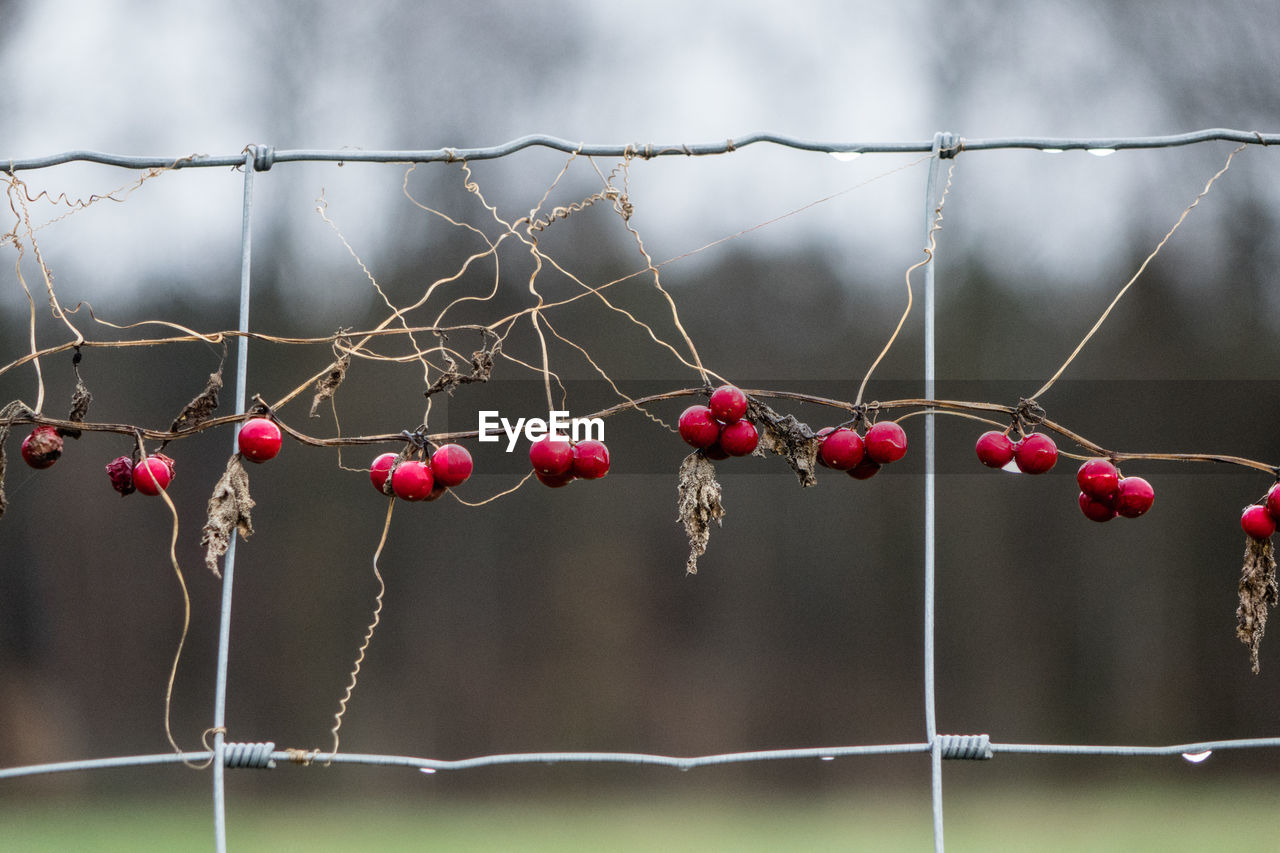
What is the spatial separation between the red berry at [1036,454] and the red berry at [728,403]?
186 mm

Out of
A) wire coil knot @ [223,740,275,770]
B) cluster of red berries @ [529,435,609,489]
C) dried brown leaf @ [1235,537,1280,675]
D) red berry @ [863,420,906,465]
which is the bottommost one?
wire coil knot @ [223,740,275,770]

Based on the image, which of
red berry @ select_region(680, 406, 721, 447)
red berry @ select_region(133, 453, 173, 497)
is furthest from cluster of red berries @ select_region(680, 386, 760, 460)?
red berry @ select_region(133, 453, 173, 497)

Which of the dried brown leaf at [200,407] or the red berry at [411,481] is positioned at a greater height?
the dried brown leaf at [200,407]

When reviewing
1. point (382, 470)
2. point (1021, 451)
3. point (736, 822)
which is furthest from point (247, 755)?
point (736, 822)

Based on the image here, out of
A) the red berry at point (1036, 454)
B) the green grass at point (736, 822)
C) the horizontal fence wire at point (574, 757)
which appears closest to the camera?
the horizontal fence wire at point (574, 757)

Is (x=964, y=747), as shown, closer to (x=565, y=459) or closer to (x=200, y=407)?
(x=565, y=459)

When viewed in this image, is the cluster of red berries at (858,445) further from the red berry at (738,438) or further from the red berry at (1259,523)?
the red berry at (1259,523)

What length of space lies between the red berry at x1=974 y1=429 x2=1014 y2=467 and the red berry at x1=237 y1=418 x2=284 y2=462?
0.44 m

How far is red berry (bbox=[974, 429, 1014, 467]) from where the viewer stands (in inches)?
27.2

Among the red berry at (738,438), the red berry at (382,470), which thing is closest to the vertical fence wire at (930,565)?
the red berry at (738,438)

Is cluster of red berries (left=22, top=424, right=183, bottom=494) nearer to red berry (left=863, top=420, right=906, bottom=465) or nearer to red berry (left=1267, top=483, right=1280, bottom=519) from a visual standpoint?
red berry (left=863, top=420, right=906, bottom=465)

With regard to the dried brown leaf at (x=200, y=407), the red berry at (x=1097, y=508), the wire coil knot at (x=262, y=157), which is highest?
the wire coil knot at (x=262, y=157)

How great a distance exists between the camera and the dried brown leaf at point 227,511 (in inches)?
24.3

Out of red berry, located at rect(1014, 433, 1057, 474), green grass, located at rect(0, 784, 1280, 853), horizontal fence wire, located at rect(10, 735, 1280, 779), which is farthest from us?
green grass, located at rect(0, 784, 1280, 853)
